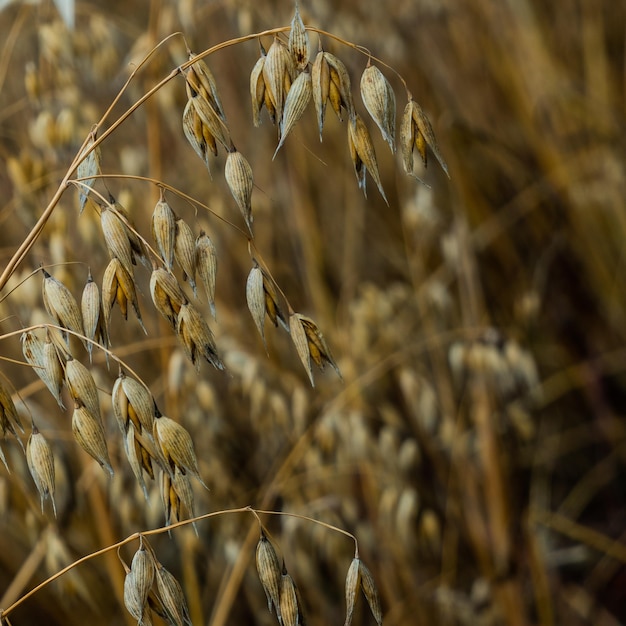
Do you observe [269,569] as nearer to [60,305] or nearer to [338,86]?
[60,305]

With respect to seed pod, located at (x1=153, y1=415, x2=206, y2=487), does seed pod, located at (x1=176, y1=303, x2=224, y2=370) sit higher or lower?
higher

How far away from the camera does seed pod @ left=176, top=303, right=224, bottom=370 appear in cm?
68

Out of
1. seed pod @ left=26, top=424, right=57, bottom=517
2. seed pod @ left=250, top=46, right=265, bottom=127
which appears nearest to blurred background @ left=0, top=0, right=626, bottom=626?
Answer: seed pod @ left=250, top=46, right=265, bottom=127

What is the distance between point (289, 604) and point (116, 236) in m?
0.35

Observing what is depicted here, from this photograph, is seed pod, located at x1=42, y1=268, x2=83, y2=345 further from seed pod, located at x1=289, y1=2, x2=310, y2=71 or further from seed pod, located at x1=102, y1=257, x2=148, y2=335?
seed pod, located at x1=289, y1=2, x2=310, y2=71

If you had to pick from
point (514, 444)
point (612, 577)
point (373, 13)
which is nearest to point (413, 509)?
point (514, 444)

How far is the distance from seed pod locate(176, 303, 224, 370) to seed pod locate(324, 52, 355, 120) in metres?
0.22

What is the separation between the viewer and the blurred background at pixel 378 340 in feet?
4.08

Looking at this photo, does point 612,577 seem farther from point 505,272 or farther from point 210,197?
point 210,197

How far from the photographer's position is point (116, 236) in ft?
2.16

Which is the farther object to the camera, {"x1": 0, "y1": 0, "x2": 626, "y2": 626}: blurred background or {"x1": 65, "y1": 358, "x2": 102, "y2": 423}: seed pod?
{"x1": 0, "y1": 0, "x2": 626, "y2": 626}: blurred background

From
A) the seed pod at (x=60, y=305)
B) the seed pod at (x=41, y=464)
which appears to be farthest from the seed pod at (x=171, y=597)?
the seed pod at (x=60, y=305)

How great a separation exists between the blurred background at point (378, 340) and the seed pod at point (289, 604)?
167 mm

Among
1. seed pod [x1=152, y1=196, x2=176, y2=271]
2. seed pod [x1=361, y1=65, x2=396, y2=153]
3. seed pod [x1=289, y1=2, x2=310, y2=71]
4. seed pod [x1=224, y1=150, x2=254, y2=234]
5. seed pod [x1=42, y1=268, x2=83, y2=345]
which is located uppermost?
seed pod [x1=289, y1=2, x2=310, y2=71]
